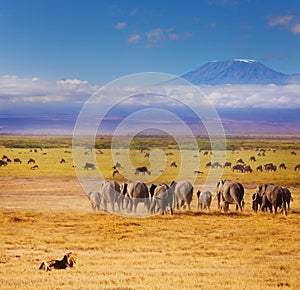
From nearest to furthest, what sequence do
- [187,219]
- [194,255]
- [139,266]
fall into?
[139,266], [194,255], [187,219]

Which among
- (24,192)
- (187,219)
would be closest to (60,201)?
(24,192)

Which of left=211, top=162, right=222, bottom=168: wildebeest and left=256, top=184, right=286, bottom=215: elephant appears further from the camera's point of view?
left=211, top=162, right=222, bottom=168: wildebeest

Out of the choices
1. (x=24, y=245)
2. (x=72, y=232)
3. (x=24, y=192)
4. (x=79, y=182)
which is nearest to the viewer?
(x=24, y=245)

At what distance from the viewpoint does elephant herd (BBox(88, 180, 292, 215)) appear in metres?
28.5

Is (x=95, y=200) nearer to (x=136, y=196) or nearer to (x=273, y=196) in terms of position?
(x=136, y=196)

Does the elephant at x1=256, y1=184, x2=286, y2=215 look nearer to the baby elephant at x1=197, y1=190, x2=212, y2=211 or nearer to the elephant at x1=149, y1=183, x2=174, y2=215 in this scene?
the baby elephant at x1=197, y1=190, x2=212, y2=211

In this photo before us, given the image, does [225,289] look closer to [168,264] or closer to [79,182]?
[168,264]

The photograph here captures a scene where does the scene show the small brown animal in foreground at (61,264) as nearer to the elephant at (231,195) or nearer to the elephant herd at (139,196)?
the elephant herd at (139,196)

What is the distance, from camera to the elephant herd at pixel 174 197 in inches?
1121

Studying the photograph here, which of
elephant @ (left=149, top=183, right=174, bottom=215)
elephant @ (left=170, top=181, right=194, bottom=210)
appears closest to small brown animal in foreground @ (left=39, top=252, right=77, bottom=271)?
elephant @ (left=149, top=183, right=174, bottom=215)

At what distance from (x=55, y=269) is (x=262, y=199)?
15.8 metres

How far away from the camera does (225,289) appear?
1400 cm

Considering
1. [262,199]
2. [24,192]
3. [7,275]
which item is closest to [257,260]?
[7,275]

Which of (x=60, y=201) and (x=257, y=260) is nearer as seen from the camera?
(x=257, y=260)
